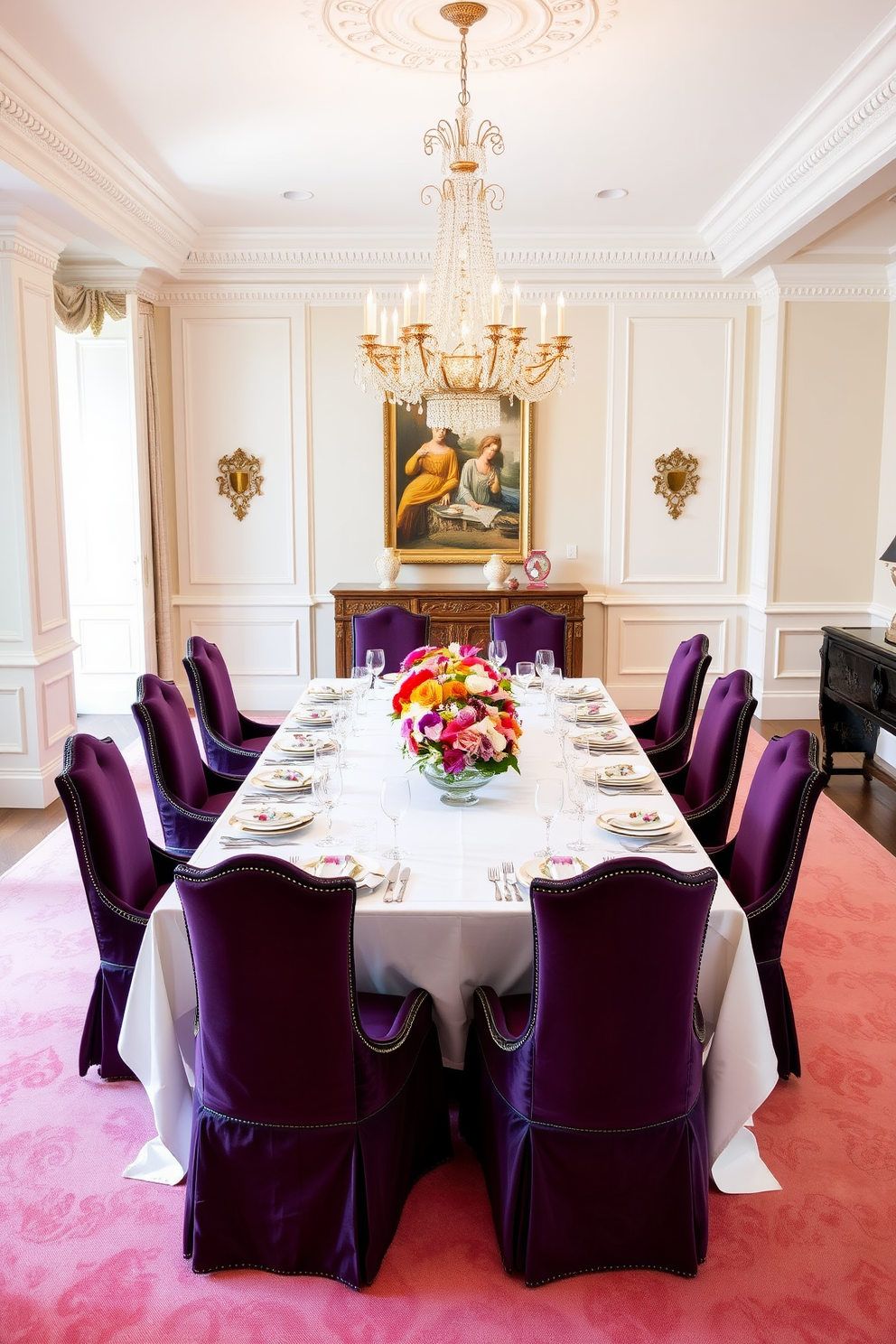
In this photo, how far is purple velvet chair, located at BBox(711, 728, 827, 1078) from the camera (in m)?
2.83

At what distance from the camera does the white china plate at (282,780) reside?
3.36 m

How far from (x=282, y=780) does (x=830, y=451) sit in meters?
5.35

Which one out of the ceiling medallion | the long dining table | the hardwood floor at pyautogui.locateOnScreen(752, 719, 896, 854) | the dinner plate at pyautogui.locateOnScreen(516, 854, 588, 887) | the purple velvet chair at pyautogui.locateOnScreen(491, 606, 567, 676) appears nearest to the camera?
the long dining table

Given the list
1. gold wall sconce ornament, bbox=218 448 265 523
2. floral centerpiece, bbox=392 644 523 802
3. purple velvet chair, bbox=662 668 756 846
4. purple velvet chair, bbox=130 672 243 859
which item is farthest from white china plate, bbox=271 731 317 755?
gold wall sconce ornament, bbox=218 448 265 523

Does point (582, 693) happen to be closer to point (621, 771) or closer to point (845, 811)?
point (621, 771)

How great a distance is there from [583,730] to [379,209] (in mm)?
3986

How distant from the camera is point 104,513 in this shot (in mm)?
7641

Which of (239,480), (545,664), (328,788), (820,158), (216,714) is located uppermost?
(820,158)

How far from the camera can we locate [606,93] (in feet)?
14.6

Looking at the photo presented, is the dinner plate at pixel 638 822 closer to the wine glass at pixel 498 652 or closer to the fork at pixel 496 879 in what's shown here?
the fork at pixel 496 879

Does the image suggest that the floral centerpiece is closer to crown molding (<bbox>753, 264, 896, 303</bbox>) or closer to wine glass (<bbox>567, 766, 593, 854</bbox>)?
wine glass (<bbox>567, 766, 593, 854</bbox>)

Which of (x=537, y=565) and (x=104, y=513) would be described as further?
(x=104, y=513)

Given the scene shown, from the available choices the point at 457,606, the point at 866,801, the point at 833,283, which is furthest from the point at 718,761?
the point at 833,283

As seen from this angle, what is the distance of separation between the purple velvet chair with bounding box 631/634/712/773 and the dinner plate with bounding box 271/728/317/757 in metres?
1.62
